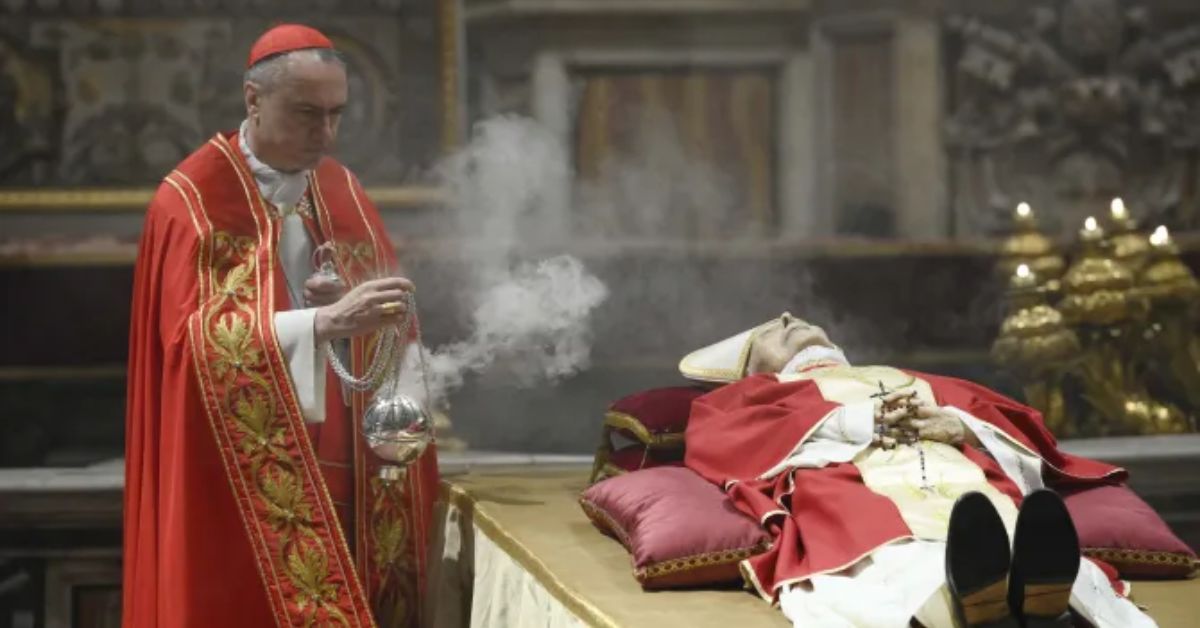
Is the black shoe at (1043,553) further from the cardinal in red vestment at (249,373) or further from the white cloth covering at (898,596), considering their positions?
the cardinal in red vestment at (249,373)

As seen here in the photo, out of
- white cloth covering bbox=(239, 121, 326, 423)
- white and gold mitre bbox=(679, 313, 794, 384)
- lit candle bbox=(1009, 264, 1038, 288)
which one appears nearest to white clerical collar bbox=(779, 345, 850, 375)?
white and gold mitre bbox=(679, 313, 794, 384)

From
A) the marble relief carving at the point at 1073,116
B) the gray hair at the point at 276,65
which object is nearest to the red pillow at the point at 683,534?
the gray hair at the point at 276,65

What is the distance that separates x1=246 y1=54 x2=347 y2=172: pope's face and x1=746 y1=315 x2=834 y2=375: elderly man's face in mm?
1227

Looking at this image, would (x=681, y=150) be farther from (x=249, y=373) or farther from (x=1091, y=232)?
(x=249, y=373)

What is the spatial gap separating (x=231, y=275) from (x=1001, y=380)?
3.23 metres

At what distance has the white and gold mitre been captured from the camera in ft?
14.9

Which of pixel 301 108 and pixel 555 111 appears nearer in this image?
pixel 301 108

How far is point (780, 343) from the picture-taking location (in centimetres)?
445

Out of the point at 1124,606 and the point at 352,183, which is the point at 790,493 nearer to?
the point at 1124,606

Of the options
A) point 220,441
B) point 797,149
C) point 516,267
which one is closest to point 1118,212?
point 797,149

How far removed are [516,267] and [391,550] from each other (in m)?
1.97

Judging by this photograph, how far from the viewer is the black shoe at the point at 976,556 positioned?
299 centimetres

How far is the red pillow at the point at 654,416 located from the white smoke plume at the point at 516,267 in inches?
46.5

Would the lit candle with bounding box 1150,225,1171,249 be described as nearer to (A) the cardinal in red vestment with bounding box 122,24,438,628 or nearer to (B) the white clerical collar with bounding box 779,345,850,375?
(B) the white clerical collar with bounding box 779,345,850,375
